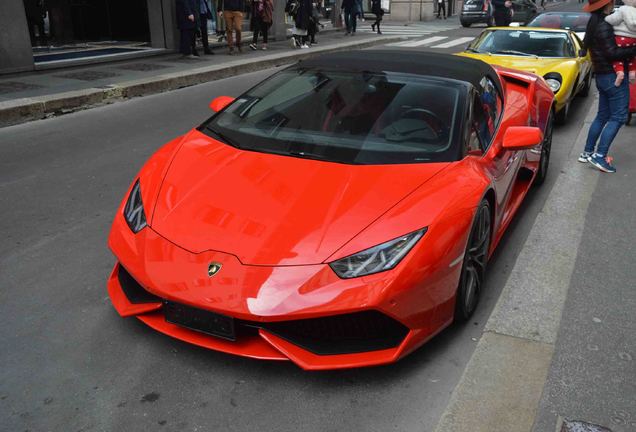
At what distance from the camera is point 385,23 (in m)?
32.3

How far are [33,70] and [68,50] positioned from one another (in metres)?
3.41

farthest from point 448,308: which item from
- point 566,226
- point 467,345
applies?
point 566,226

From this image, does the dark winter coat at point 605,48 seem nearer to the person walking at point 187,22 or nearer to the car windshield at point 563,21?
the car windshield at point 563,21

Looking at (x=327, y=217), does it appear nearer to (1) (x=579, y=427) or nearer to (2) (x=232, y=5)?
(1) (x=579, y=427)

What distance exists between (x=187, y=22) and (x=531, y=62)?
8.12m

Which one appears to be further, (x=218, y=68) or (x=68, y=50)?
(x=68, y=50)

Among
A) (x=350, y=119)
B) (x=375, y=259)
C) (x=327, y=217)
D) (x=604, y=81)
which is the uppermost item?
(x=350, y=119)

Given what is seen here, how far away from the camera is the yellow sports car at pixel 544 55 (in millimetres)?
7898

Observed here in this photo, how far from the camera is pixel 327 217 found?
2898 millimetres

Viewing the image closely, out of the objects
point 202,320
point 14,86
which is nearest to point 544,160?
point 202,320

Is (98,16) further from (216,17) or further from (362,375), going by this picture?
(362,375)

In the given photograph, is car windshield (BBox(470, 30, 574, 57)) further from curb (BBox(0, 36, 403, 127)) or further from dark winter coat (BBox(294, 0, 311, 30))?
dark winter coat (BBox(294, 0, 311, 30))

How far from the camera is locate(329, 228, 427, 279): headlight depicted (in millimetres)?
2646

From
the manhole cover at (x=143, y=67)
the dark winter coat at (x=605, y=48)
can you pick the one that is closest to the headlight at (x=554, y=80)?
the dark winter coat at (x=605, y=48)
